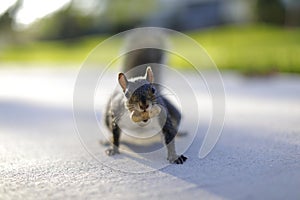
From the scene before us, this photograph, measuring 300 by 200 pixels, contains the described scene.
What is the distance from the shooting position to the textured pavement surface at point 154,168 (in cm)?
120

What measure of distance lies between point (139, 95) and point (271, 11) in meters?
14.2

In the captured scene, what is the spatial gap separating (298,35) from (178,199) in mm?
10223

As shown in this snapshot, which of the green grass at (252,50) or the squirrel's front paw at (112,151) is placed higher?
the green grass at (252,50)

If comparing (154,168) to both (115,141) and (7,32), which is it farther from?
(7,32)

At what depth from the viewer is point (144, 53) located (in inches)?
82.6

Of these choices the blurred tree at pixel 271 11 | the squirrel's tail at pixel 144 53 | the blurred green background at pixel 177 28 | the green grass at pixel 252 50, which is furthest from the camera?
the blurred tree at pixel 271 11

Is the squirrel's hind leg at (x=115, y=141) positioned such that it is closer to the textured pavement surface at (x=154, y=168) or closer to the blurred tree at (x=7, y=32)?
the textured pavement surface at (x=154, y=168)

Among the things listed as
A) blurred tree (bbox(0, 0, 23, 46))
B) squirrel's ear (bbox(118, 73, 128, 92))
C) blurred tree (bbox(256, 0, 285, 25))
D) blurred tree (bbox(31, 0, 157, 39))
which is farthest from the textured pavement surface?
blurred tree (bbox(0, 0, 23, 46))

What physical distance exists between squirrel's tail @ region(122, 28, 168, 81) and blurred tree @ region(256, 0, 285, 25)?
1293 cm

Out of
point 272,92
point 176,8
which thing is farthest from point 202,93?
point 176,8

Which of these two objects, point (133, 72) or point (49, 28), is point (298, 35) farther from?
point (49, 28)

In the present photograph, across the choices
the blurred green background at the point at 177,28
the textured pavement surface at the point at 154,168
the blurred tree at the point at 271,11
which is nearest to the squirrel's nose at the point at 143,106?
the textured pavement surface at the point at 154,168

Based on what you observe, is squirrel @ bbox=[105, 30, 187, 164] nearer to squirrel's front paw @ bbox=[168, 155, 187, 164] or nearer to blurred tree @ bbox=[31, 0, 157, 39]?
squirrel's front paw @ bbox=[168, 155, 187, 164]

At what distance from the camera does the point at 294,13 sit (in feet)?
46.3
